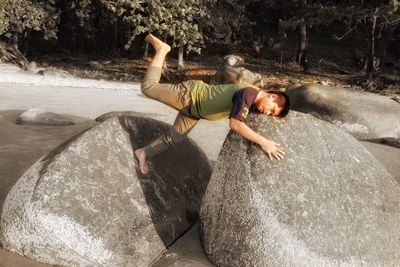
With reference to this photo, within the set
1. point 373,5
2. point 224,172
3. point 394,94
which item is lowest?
point 394,94

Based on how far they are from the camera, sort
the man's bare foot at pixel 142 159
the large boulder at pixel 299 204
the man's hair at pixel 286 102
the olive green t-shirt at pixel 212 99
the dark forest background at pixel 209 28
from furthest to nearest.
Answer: the dark forest background at pixel 209 28 < the man's bare foot at pixel 142 159 < the olive green t-shirt at pixel 212 99 < the man's hair at pixel 286 102 < the large boulder at pixel 299 204

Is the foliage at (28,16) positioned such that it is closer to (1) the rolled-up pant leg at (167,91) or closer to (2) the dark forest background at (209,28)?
(2) the dark forest background at (209,28)

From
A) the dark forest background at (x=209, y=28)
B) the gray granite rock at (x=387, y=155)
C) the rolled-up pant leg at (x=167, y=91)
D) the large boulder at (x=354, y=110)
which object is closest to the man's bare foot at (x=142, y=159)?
the rolled-up pant leg at (x=167, y=91)

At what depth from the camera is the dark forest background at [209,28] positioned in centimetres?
1467

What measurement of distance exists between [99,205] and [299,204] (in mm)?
1586

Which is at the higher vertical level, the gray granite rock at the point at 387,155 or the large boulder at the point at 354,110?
the large boulder at the point at 354,110

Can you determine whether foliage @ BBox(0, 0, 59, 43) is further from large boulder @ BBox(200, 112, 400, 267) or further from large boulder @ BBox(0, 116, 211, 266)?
large boulder @ BBox(200, 112, 400, 267)

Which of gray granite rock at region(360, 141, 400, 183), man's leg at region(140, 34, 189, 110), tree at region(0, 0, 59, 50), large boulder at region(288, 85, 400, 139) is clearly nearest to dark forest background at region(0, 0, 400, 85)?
tree at region(0, 0, 59, 50)

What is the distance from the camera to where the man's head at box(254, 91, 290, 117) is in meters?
4.20

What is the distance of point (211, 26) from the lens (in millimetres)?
16547

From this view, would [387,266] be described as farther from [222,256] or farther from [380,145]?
[380,145]

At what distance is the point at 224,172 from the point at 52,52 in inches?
724

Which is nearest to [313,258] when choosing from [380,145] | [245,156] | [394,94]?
[245,156]

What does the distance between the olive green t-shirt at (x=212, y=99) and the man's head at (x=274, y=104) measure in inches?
8.0
